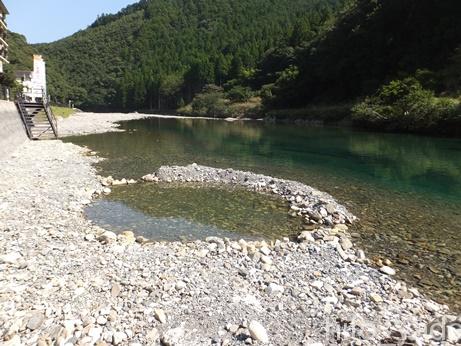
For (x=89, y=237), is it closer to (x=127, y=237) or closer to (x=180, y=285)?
(x=127, y=237)

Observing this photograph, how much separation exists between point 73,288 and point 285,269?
4.86 metres

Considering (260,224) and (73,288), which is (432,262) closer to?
(260,224)

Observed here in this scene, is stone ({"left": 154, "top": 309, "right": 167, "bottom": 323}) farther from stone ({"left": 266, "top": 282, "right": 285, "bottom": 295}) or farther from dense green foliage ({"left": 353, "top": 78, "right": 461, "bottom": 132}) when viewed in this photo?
dense green foliage ({"left": 353, "top": 78, "right": 461, "bottom": 132})

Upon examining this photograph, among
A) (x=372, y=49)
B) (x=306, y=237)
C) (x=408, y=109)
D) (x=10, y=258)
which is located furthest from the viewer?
(x=372, y=49)

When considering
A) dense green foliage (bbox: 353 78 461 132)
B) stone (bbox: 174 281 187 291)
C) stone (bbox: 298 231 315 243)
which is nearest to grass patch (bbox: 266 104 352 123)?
dense green foliage (bbox: 353 78 461 132)

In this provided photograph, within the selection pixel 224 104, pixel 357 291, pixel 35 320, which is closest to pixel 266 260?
pixel 357 291

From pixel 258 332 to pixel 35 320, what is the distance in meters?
3.96

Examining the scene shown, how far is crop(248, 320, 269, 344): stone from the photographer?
21.5 feet

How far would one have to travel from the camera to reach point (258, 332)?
6.62 meters

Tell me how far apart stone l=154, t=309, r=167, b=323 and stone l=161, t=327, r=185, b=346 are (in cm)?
35

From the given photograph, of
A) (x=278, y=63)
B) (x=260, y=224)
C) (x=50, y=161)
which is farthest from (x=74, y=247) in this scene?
(x=278, y=63)

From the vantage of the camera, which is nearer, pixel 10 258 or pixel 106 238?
pixel 10 258

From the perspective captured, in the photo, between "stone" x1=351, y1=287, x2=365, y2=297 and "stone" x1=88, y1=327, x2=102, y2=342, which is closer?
"stone" x1=88, y1=327, x2=102, y2=342

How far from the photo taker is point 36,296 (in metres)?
7.53
